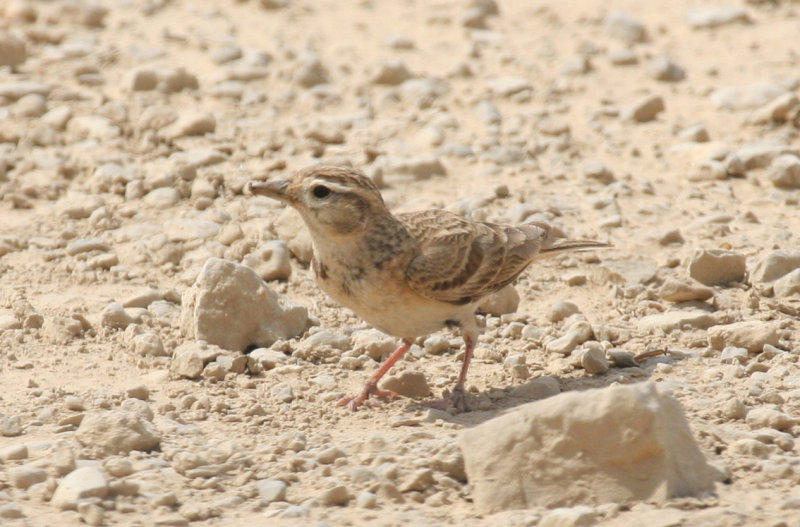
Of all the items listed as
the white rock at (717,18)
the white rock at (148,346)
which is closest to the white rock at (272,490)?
the white rock at (148,346)

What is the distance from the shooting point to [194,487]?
230 inches

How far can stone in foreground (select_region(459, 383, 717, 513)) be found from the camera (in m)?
5.45

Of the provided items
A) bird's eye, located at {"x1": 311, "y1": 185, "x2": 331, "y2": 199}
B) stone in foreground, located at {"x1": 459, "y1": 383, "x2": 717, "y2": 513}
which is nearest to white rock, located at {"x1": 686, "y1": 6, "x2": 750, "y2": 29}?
bird's eye, located at {"x1": 311, "y1": 185, "x2": 331, "y2": 199}

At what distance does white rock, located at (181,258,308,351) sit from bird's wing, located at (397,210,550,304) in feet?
3.91

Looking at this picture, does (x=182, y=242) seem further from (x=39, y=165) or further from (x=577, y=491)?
(x=577, y=491)

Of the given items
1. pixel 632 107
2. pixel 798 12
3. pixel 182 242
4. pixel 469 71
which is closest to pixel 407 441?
pixel 182 242

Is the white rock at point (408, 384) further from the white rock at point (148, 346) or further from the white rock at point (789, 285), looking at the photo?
the white rock at point (789, 285)

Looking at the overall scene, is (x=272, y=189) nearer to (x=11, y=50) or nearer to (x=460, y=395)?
(x=460, y=395)

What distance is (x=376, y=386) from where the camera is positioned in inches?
286

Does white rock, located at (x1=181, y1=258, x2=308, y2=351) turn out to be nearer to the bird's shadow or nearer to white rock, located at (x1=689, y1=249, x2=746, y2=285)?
the bird's shadow

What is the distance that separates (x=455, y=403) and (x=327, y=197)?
1440 millimetres

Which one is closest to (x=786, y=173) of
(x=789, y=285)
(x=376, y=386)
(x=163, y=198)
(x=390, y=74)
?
(x=789, y=285)

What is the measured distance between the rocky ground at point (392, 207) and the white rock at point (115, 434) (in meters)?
0.01

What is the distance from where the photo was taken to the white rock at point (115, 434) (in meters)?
6.12
